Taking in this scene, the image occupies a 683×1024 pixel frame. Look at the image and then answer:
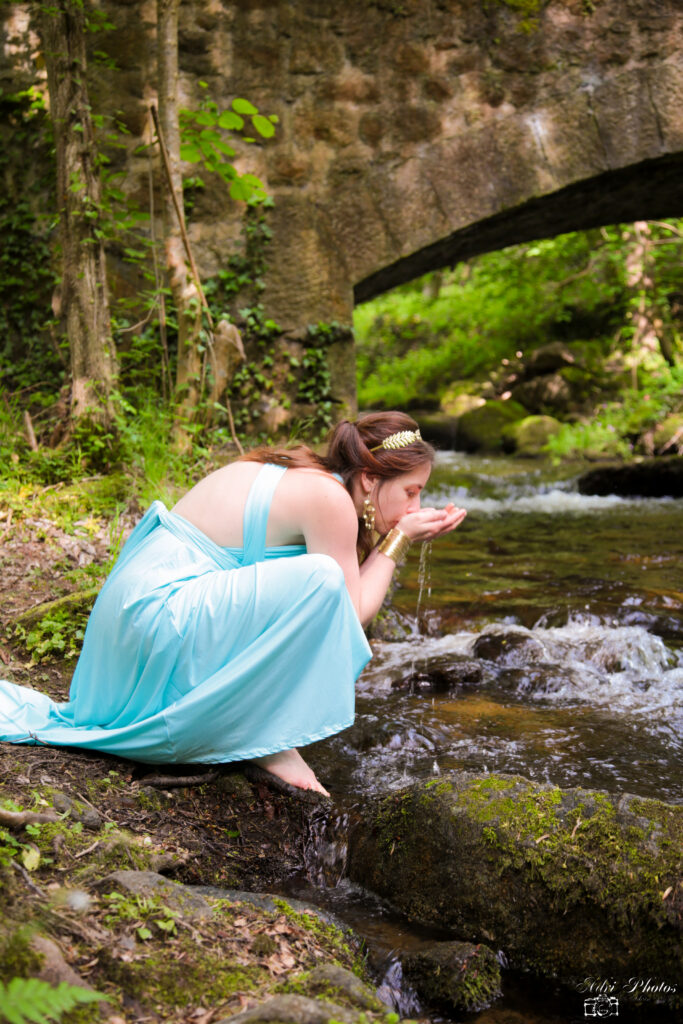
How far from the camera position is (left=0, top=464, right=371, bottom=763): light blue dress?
2006 millimetres

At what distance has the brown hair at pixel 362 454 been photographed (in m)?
2.31

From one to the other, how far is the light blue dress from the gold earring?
16.5 inches

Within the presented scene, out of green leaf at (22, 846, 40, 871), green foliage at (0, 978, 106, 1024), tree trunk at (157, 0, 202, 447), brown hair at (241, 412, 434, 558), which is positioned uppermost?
tree trunk at (157, 0, 202, 447)

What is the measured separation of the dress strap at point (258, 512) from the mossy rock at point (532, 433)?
8.24 metres

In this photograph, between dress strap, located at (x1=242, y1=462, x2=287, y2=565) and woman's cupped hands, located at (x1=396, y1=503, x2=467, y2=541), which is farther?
woman's cupped hands, located at (x1=396, y1=503, x2=467, y2=541)

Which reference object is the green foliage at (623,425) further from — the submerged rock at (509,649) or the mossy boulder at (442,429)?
the submerged rock at (509,649)

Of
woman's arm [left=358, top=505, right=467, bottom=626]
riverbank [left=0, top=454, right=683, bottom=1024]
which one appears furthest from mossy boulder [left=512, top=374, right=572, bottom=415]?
woman's arm [left=358, top=505, right=467, bottom=626]

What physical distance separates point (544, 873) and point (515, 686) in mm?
1702

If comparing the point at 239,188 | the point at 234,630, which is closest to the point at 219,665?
the point at 234,630

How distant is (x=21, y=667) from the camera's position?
2.68m

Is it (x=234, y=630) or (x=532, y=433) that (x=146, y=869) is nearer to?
(x=234, y=630)

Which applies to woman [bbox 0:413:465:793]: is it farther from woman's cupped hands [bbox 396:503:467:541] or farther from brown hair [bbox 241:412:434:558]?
woman's cupped hands [bbox 396:503:467:541]

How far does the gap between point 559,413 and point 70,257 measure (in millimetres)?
8650

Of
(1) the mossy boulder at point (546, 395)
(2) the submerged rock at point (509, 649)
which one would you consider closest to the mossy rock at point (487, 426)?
(1) the mossy boulder at point (546, 395)
